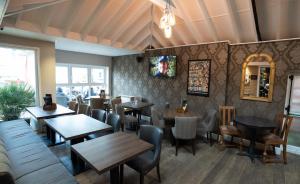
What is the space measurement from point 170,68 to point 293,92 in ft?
10.3

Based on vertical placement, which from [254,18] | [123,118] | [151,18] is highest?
[151,18]

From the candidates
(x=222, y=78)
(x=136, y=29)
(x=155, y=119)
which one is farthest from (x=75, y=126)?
(x=222, y=78)

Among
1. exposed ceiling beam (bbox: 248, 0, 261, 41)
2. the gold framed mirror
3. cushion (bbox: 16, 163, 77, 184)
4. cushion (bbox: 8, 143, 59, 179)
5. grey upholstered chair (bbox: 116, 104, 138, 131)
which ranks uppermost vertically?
exposed ceiling beam (bbox: 248, 0, 261, 41)

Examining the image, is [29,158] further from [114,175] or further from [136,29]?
[136,29]

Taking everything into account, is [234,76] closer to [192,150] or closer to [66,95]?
[192,150]

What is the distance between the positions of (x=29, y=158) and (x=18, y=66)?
320 centimetres

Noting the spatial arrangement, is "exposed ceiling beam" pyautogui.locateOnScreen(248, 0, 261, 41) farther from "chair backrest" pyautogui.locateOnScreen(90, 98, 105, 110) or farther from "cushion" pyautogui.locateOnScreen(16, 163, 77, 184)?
"chair backrest" pyautogui.locateOnScreen(90, 98, 105, 110)

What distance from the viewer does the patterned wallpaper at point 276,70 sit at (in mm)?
3404

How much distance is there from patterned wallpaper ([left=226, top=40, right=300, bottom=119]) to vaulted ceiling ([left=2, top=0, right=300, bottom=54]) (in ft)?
0.71

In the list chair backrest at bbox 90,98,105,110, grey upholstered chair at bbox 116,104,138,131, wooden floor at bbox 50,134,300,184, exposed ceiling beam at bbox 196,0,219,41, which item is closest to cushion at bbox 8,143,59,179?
wooden floor at bbox 50,134,300,184

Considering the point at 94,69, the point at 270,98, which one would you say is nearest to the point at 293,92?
the point at 270,98

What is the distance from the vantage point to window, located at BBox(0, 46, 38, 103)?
12.9 feet

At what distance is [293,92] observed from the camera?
362cm

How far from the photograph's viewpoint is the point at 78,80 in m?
6.59
